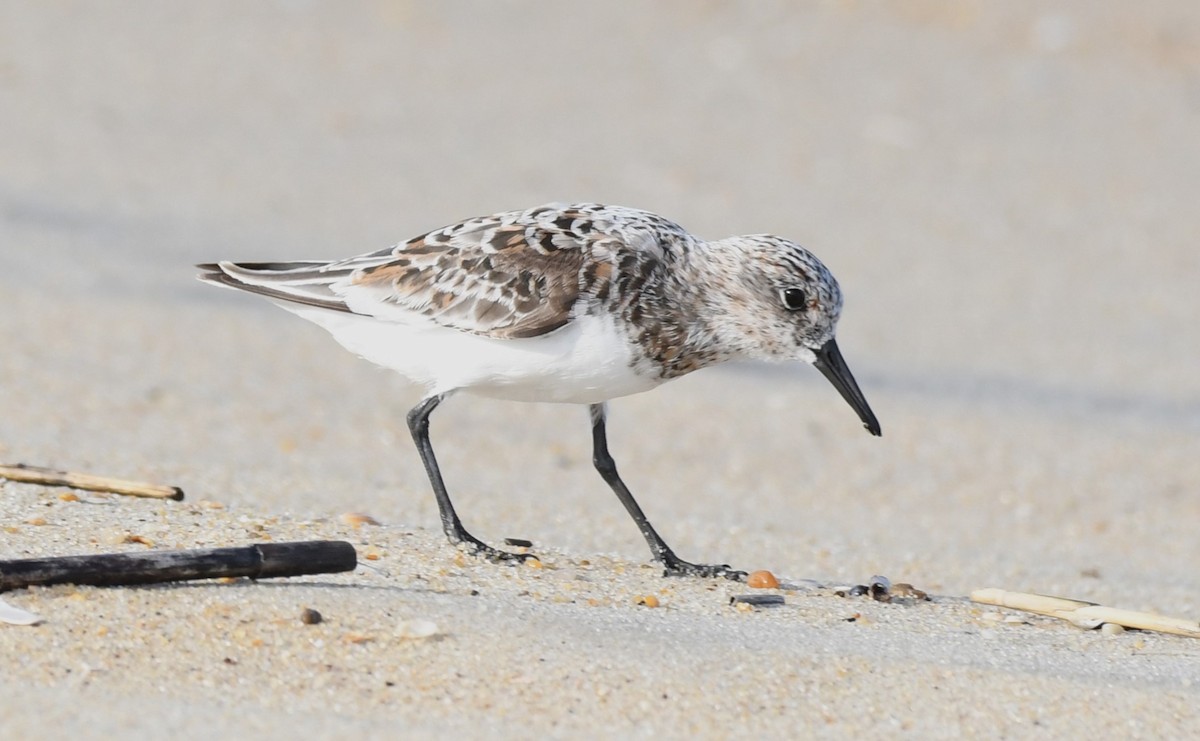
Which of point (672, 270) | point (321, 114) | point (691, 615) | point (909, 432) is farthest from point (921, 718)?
point (321, 114)

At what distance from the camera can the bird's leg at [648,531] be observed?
207 inches

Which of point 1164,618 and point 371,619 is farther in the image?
point 1164,618

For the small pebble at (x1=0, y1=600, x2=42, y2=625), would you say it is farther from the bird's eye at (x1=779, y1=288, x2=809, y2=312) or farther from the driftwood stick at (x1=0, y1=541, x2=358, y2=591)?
the bird's eye at (x1=779, y1=288, x2=809, y2=312)

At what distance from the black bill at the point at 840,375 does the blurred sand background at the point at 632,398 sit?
1.93ft

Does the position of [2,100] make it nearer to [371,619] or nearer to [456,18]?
[456,18]

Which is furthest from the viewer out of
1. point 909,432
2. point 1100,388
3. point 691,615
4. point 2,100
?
point 2,100

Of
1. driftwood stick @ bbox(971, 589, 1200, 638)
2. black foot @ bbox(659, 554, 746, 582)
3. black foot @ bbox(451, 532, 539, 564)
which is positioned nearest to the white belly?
black foot @ bbox(451, 532, 539, 564)

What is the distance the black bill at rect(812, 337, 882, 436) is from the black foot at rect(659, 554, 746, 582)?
669 mm

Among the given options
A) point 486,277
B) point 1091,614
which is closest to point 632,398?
point 486,277

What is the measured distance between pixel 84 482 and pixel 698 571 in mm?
1946

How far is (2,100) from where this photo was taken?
1238cm

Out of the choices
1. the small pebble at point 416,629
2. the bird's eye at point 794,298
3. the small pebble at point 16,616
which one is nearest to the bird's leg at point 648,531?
the bird's eye at point 794,298

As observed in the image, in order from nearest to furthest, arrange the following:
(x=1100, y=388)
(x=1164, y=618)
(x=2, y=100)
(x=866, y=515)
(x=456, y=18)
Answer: (x=1164, y=618) < (x=866, y=515) < (x=1100, y=388) < (x=2, y=100) < (x=456, y=18)

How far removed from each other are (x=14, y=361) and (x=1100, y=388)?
6.03 meters
